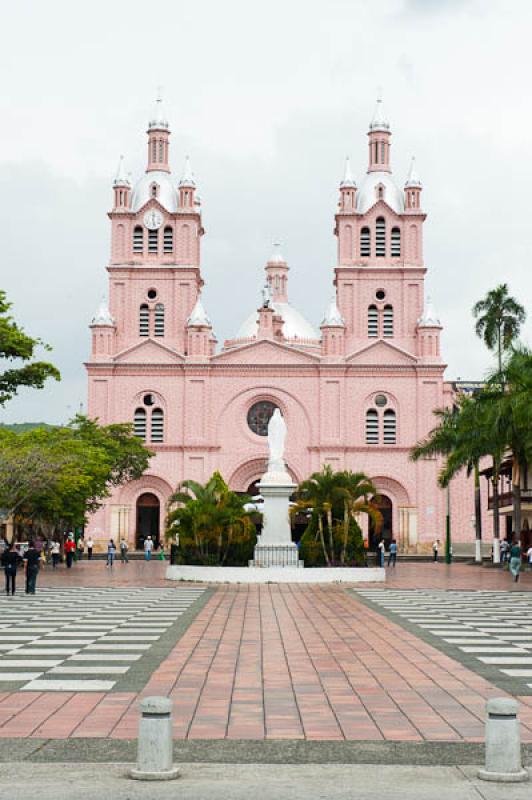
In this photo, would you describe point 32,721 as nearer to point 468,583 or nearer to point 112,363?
point 468,583

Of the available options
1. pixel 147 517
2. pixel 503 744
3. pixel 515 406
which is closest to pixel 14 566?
pixel 503 744

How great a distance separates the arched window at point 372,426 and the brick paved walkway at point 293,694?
45025 mm

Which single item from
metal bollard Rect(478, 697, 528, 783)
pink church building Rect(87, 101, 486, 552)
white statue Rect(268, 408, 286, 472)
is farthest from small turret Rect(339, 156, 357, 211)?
metal bollard Rect(478, 697, 528, 783)

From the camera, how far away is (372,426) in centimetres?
6122

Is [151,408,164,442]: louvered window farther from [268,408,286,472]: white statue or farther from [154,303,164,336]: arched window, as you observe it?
[268,408,286,472]: white statue

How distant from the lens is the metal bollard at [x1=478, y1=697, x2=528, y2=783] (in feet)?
20.9

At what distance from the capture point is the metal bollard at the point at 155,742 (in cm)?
636

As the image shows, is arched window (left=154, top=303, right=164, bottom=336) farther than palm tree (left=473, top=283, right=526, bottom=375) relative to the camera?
Yes

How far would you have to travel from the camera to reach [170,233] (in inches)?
2501

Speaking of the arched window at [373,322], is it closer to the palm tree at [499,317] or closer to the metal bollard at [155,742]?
the palm tree at [499,317]

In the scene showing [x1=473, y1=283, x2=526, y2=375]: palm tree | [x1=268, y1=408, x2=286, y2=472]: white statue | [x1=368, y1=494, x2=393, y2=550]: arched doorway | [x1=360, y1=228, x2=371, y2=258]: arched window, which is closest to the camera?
[x1=268, y1=408, x2=286, y2=472]: white statue

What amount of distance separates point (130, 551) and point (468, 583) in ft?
102

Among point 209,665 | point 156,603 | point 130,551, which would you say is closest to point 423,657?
point 209,665

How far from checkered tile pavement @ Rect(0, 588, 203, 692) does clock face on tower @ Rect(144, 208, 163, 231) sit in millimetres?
40802
